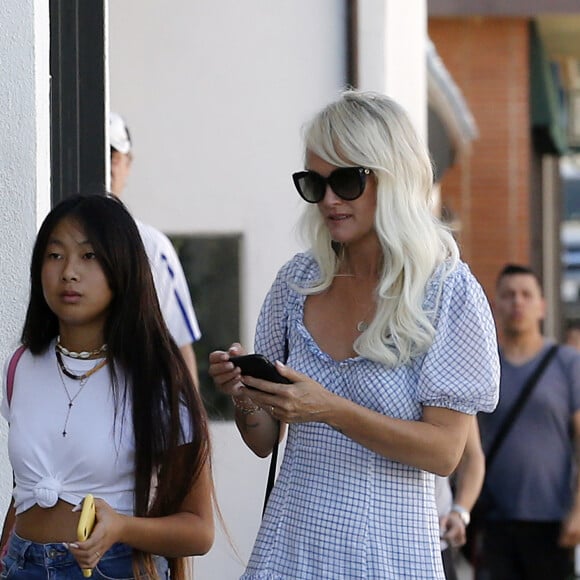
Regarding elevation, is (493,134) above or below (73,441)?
above

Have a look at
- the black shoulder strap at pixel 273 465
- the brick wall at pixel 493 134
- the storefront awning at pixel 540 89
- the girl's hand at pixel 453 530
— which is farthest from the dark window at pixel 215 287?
the storefront awning at pixel 540 89

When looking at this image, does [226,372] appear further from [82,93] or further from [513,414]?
[513,414]

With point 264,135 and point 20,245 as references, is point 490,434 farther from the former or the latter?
point 20,245

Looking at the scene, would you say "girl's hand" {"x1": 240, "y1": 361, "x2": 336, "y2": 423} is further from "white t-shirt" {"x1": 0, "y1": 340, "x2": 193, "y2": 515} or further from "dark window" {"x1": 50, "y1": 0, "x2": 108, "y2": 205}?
"dark window" {"x1": 50, "y1": 0, "x2": 108, "y2": 205}

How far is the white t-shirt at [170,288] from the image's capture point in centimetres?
541

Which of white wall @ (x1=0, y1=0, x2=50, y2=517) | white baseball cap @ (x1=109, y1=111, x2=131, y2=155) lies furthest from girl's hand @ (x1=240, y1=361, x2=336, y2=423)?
white baseball cap @ (x1=109, y1=111, x2=131, y2=155)

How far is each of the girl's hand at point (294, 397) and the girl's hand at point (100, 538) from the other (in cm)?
38

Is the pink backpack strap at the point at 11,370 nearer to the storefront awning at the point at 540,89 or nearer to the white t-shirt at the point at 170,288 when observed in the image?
the white t-shirt at the point at 170,288

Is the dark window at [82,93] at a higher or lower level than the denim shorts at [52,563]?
higher

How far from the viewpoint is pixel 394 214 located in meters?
3.21

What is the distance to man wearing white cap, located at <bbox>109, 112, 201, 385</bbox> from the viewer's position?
5.45 m

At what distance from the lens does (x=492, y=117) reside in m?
13.5

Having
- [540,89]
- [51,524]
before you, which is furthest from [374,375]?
[540,89]

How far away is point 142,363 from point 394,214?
2.13 feet
